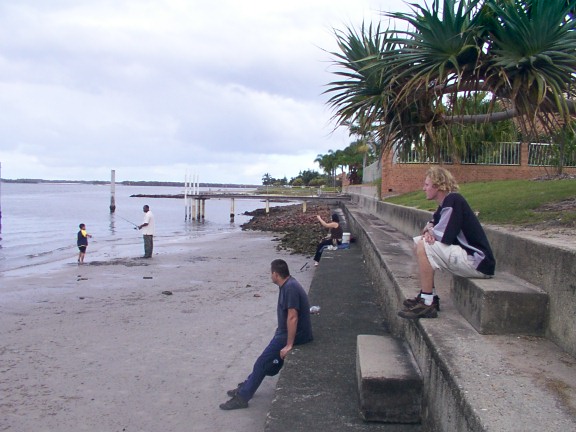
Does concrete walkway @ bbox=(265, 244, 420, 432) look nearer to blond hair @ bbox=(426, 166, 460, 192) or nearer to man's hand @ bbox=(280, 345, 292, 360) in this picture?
man's hand @ bbox=(280, 345, 292, 360)

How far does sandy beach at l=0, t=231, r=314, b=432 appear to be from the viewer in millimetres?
5547

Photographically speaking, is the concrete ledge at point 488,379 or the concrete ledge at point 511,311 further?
the concrete ledge at point 511,311

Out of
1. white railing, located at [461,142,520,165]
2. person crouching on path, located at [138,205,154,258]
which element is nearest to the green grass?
white railing, located at [461,142,520,165]

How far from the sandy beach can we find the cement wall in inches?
109

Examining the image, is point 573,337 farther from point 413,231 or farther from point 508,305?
point 413,231

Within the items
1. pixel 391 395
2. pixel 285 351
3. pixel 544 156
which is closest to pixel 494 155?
pixel 544 156

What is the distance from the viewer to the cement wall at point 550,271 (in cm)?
339

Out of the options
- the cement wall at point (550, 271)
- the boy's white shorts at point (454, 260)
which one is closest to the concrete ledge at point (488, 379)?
the cement wall at point (550, 271)

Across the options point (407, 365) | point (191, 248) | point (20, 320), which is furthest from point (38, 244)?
point (407, 365)

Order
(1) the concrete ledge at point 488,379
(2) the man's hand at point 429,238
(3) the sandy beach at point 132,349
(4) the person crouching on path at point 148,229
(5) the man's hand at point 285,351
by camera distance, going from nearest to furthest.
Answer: (1) the concrete ledge at point 488,379
(2) the man's hand at point 429,238
(5) the man's hand at point 285,351
(3) the sandy beach at point 132,349
(4) the person crouching on path at point 148,229

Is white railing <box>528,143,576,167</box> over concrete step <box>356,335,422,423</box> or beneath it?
over

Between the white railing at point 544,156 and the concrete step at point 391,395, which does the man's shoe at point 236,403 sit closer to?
the concrete step at point 391,395

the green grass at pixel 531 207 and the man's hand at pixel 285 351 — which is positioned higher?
the green grass at pixel 531 207

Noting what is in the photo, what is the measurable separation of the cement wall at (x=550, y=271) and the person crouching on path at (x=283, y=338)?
1.92m
